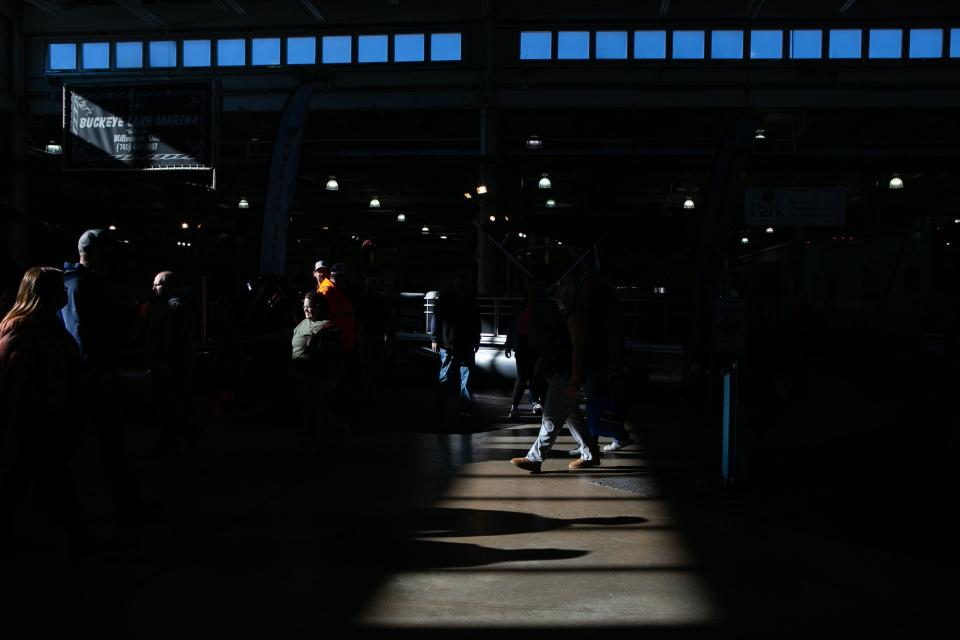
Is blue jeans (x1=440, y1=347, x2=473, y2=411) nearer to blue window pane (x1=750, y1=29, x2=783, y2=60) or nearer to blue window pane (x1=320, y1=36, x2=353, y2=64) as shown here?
blue window pane (x1=320, y1=36, x2=353, y2=64)

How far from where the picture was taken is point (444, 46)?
25250 millimetres

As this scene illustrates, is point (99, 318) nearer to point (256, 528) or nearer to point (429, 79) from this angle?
point (256, 528)

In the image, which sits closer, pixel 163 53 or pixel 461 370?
pixel 461 370

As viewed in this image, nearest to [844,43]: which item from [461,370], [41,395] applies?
[461,370]

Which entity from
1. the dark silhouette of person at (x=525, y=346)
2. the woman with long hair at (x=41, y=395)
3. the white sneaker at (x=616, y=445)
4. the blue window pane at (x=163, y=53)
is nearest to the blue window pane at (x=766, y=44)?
the dark silhouette of person at (x=525, y=346)

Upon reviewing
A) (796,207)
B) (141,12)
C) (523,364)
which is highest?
(141,12)

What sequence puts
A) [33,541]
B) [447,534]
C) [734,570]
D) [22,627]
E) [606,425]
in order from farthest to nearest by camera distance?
[606,425] → [447,534] → [33,541] → [734,570] → [22,627]

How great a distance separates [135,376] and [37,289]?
253 inches

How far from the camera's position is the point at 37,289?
5.09 metres

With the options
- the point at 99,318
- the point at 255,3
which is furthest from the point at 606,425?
the point at 255,3

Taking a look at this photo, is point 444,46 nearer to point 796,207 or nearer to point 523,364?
point 796,207

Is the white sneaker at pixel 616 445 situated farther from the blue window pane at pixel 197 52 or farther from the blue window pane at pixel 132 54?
the blue window pane at pixel 132 54

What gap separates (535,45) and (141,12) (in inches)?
428


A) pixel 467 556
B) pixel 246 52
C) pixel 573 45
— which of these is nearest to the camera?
pixel 467 556
